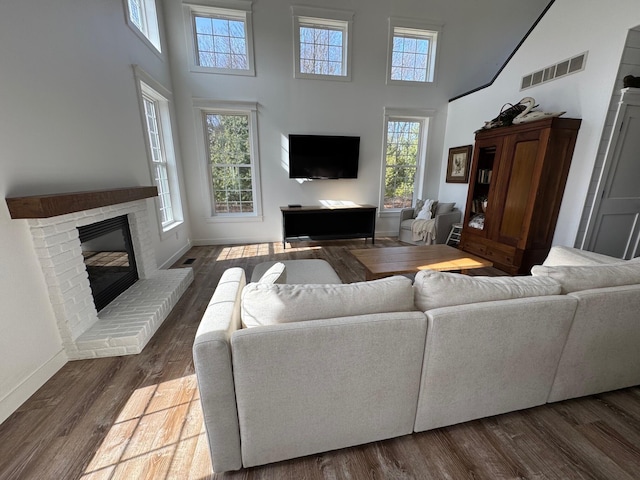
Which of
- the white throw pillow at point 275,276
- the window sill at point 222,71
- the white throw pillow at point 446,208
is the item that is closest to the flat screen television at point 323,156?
the window sill at point 222,71

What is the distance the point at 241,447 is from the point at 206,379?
1.33 feet

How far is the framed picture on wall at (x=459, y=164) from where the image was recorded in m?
4.48

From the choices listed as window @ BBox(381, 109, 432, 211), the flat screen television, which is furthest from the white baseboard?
window @ BBox(381, 109, 432, 211)

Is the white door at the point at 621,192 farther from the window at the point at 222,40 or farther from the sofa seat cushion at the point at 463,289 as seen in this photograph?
the window at the point at 222,40

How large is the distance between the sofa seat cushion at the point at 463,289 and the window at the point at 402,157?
13.1 feet

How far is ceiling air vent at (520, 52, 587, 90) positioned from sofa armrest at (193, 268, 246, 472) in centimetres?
424

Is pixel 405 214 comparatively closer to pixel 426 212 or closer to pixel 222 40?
pixel 426 212

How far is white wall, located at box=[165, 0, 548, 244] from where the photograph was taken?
4.08 m

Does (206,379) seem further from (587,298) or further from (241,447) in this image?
(587,298)

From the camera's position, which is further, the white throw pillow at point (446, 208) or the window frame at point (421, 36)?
the white throw pillow at point (446, 208)

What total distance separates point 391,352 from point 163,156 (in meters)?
4.14

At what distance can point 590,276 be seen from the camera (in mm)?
1365

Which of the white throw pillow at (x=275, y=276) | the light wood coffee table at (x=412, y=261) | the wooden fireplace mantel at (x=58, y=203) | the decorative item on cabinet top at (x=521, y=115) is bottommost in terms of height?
→ the light wood coffee table at (x=412, y=261)

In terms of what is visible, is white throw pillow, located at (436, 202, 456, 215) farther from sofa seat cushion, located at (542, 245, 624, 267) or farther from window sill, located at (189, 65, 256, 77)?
window sill, located at (189, 65, 256, 77)
